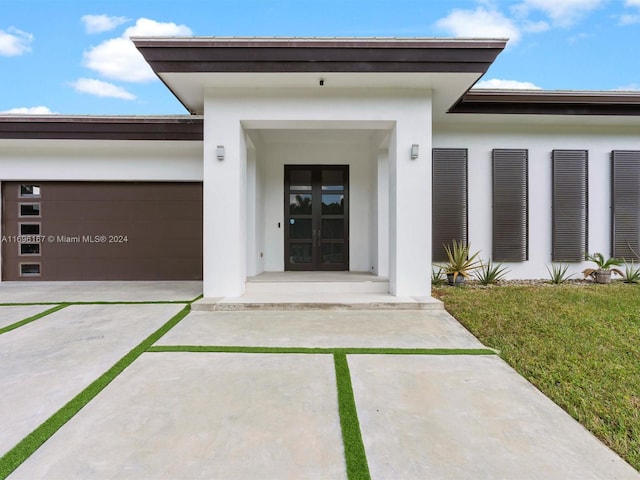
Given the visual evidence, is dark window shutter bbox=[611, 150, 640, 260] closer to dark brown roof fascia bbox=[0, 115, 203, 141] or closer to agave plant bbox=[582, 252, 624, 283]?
agave plant bbox=[582, 252, 624, 283]

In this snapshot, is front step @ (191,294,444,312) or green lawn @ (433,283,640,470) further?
front step @ (191,294,444,312)

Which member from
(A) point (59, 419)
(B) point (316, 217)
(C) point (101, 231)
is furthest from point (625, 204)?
(C) point (101, 231)

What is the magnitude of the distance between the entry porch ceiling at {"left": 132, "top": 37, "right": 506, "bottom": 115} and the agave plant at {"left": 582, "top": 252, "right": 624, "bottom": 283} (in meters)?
4.88

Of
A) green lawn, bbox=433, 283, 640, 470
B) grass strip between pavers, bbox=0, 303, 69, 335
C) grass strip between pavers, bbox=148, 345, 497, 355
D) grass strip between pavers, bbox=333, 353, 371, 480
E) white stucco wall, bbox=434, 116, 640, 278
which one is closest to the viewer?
grass strip between pavers, bbox=333, 353, 371, 480

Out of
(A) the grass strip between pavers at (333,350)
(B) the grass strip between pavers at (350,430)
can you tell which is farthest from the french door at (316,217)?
(B) the grass strip between pavers at (350,430)

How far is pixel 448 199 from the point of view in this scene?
21.6 feet

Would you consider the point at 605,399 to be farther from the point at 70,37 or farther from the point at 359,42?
the point at 70,37

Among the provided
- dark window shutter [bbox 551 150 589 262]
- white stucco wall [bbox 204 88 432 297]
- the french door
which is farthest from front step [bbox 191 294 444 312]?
dark window shutter [bbox 551 150 589 262]

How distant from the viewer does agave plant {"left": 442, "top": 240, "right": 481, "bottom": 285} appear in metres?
6.18

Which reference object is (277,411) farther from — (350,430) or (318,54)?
(318,54)

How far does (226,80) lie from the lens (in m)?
4.69

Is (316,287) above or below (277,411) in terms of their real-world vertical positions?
above

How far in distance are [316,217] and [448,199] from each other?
9.64 ft

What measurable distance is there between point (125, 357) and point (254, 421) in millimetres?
1688
